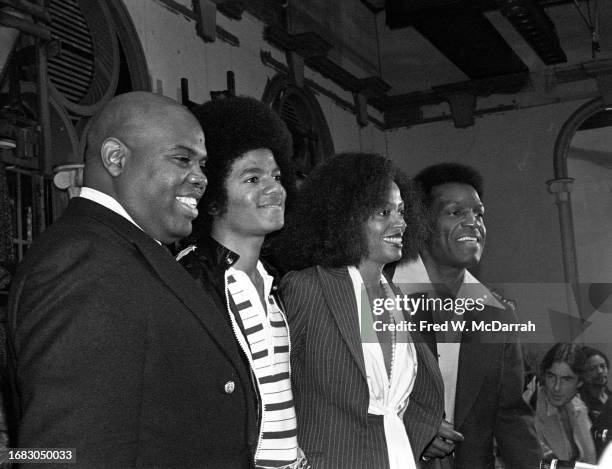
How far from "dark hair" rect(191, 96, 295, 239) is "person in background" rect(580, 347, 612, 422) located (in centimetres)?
211

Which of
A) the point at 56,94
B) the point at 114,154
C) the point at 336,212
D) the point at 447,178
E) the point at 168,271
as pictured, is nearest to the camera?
the point at 168,271

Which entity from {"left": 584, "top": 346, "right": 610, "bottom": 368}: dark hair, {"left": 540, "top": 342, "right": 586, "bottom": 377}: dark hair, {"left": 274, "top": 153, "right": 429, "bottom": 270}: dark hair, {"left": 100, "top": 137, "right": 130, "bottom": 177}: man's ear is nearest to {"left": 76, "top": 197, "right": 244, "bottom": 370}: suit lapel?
{"left": 100, "top": 137, "right": 130, "bottom": 177}: man's ear

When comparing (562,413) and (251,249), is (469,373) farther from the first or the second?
(562,413)

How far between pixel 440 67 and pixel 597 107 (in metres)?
2.04

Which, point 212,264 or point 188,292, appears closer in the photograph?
point 188,292

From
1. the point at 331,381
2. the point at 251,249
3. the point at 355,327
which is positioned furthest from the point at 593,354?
the point at 251,249

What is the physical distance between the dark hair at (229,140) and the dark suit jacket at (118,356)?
82 cm

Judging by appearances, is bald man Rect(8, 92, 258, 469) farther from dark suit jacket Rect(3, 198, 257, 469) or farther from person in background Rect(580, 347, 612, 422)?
person in background Rect(580, 347, 612, 422)

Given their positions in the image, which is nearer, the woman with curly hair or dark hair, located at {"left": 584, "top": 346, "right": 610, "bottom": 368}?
the woman with curly hair

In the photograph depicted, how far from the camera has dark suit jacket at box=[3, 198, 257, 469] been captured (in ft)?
4.28

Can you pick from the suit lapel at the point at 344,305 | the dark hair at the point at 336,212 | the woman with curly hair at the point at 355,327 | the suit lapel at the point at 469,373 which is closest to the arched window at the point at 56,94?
the dark hair at the point at 336,212

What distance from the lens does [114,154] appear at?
1.73 m

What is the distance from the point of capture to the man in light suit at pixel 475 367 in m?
2.86

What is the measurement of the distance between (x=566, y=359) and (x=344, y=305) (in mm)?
2254
